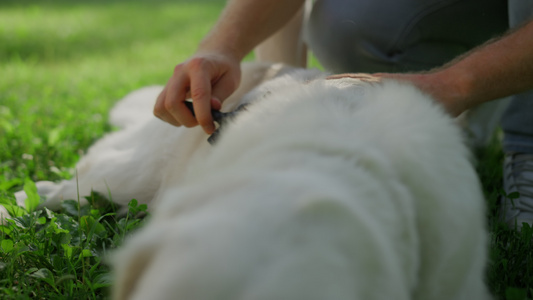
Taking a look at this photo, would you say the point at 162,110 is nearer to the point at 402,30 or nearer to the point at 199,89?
the point at 199,89

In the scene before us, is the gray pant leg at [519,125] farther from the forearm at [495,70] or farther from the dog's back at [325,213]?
the dog's back at [325,213]

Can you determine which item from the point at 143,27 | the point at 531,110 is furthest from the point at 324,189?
the point at 143,27

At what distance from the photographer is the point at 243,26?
7.52 feet

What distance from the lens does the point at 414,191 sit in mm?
1094

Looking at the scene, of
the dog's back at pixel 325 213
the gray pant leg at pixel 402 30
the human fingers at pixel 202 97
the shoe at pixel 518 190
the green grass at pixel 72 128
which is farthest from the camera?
the gray pant leg at pixel 402 30

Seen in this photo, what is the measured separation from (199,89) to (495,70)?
0.95m

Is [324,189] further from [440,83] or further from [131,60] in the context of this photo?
[131,60]

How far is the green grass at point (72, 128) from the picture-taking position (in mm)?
1613

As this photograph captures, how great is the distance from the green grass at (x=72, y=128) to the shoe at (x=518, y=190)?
0.22 feet

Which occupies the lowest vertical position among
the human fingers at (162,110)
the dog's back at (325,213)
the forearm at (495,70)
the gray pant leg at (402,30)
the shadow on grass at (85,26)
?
the shadow on grass at (85,26)

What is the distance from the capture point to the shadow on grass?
20.8 ft

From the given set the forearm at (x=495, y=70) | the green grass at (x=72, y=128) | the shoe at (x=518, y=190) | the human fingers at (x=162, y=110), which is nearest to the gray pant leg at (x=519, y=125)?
the shoe at (x=518, y=190)

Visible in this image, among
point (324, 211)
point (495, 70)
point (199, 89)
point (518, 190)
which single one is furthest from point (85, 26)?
point (324, 211)

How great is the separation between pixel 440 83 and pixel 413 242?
726 millimetres
